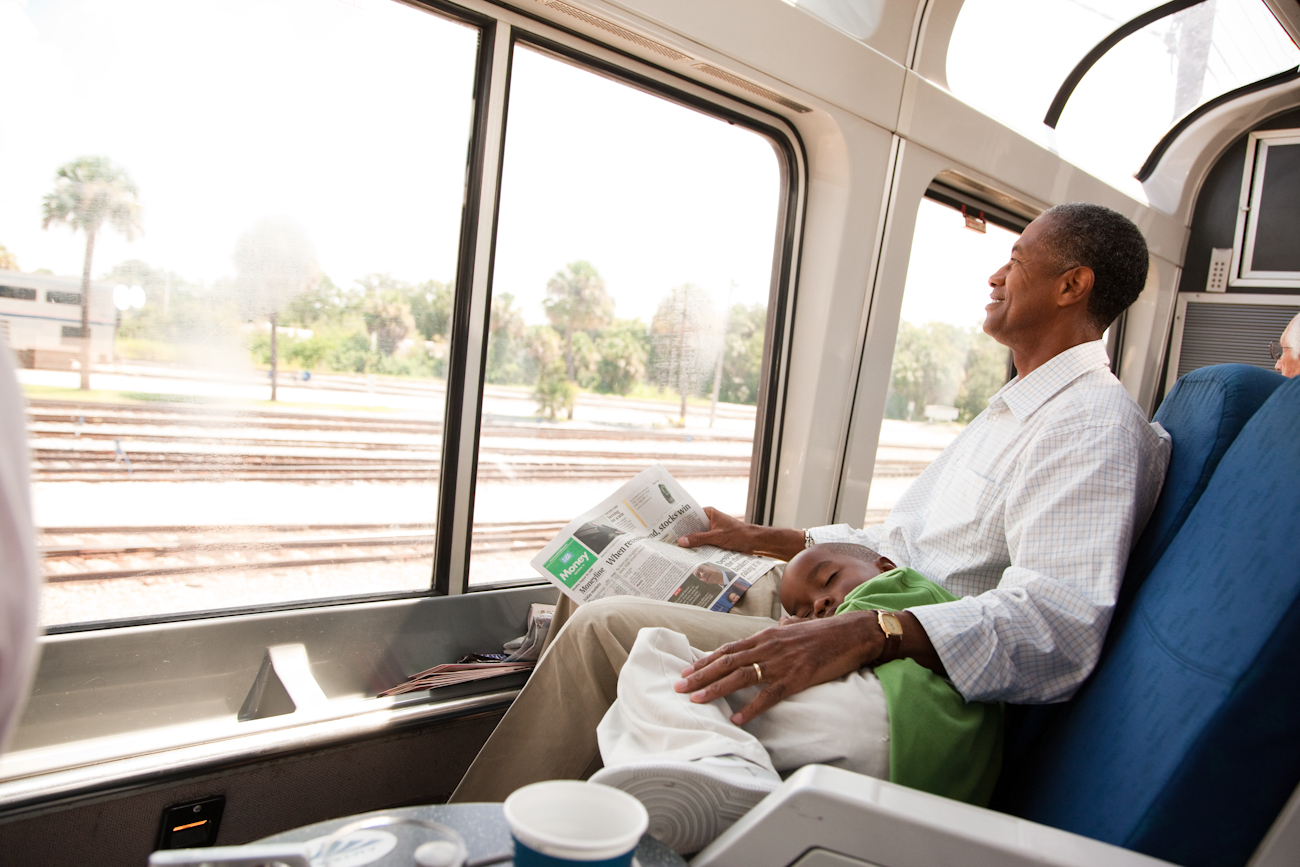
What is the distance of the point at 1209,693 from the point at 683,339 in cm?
195

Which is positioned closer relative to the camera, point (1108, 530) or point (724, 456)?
point (1108, 530)

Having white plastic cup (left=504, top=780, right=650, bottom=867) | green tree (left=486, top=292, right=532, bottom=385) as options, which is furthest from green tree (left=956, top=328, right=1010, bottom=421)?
white plastic cup (left=504, top=780, right=650, bottom=867)

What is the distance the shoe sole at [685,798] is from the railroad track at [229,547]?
1383mm

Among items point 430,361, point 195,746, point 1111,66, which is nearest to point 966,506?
point 430,361

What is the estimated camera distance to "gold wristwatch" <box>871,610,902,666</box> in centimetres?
134

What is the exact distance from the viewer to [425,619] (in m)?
Result: 2.24

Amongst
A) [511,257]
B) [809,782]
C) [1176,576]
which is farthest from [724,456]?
[809,782]

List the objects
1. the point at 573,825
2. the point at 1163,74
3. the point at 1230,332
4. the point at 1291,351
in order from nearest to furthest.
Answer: the point at 573,825, the point at 1291,351, the point at 1163,74, the point at 1230,332

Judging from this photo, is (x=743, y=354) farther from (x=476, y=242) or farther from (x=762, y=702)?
(x=762, y=702)

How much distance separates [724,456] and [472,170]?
1364 mm

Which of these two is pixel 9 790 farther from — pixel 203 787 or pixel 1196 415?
pixel 1196 415

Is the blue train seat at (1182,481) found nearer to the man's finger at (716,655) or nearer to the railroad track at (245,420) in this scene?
the man's finger at (716,655)

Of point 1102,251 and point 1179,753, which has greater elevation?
point 1102,251

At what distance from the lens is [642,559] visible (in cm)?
197
